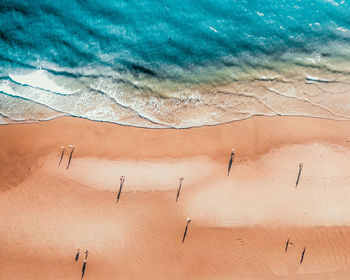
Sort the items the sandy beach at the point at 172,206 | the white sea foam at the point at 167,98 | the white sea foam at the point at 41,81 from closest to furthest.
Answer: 1. the sandy beach at the point at 172,206
2. the white sea foam at the point at 167,98
3. the white sea foam at the point at 41,81

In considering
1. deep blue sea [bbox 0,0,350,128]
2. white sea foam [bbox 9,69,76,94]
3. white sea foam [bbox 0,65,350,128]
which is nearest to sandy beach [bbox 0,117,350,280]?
white sea foam [bbox 0,65,350,128]

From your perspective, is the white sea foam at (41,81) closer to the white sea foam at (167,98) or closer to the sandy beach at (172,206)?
the white sea foam at (167,98)

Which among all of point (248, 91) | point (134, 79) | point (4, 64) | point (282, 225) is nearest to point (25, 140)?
point (4, 64)

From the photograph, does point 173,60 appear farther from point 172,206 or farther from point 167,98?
point 172,206

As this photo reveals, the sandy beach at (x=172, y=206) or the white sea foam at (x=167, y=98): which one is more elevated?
the white sea foam at (x=167, y=98)

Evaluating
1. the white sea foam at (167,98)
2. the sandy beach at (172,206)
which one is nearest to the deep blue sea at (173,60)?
the white sea foam at (167,98)

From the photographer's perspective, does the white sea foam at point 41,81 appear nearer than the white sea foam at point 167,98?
No

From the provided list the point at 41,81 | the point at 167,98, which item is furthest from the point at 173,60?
the point at 41,81

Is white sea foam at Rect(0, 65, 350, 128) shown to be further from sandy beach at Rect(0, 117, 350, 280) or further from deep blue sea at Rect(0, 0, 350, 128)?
sandy beach at Rect(0, 117, 350, 280)
